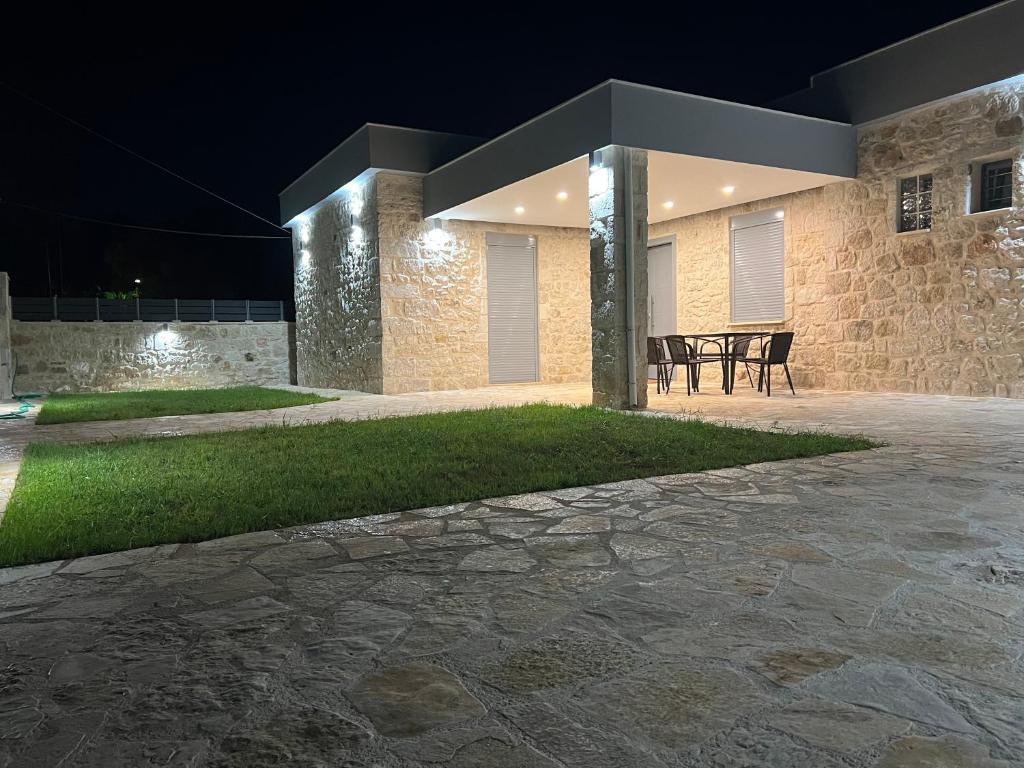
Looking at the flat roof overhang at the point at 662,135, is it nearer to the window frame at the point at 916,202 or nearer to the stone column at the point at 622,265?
the stone column at the point at 622,265

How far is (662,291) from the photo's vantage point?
523 inches

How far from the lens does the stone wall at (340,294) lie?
12.3 m

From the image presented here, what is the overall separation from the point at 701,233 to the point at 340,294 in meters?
6.78

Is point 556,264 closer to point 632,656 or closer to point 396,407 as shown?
point 396,407

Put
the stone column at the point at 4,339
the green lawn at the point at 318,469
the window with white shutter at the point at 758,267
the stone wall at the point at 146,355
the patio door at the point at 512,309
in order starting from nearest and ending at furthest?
the green lawn at the point at 318,469
the window with white shutter at the point at 758,267
the stone column at the point at 4,339
the patio door at the point at 512,309
the stone wall at the point at 146,355

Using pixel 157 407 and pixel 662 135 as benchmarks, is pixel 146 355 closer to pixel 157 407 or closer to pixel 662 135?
pixel 157 407

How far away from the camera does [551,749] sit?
141cm

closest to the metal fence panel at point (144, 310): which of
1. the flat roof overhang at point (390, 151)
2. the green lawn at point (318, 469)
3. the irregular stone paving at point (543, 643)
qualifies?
the flat roof overhang at point (390, 151)

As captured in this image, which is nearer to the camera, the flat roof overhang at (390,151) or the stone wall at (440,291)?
the flat roof overhang at (390,151)

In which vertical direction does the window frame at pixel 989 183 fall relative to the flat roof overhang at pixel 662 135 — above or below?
below

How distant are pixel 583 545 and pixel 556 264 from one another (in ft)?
36.6

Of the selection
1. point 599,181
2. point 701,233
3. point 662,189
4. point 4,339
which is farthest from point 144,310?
point 599,181

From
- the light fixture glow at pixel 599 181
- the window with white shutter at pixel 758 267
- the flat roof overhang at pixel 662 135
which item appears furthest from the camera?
the window with white shutter at pixel 758 267

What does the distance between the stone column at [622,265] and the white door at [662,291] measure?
4.93 metres
